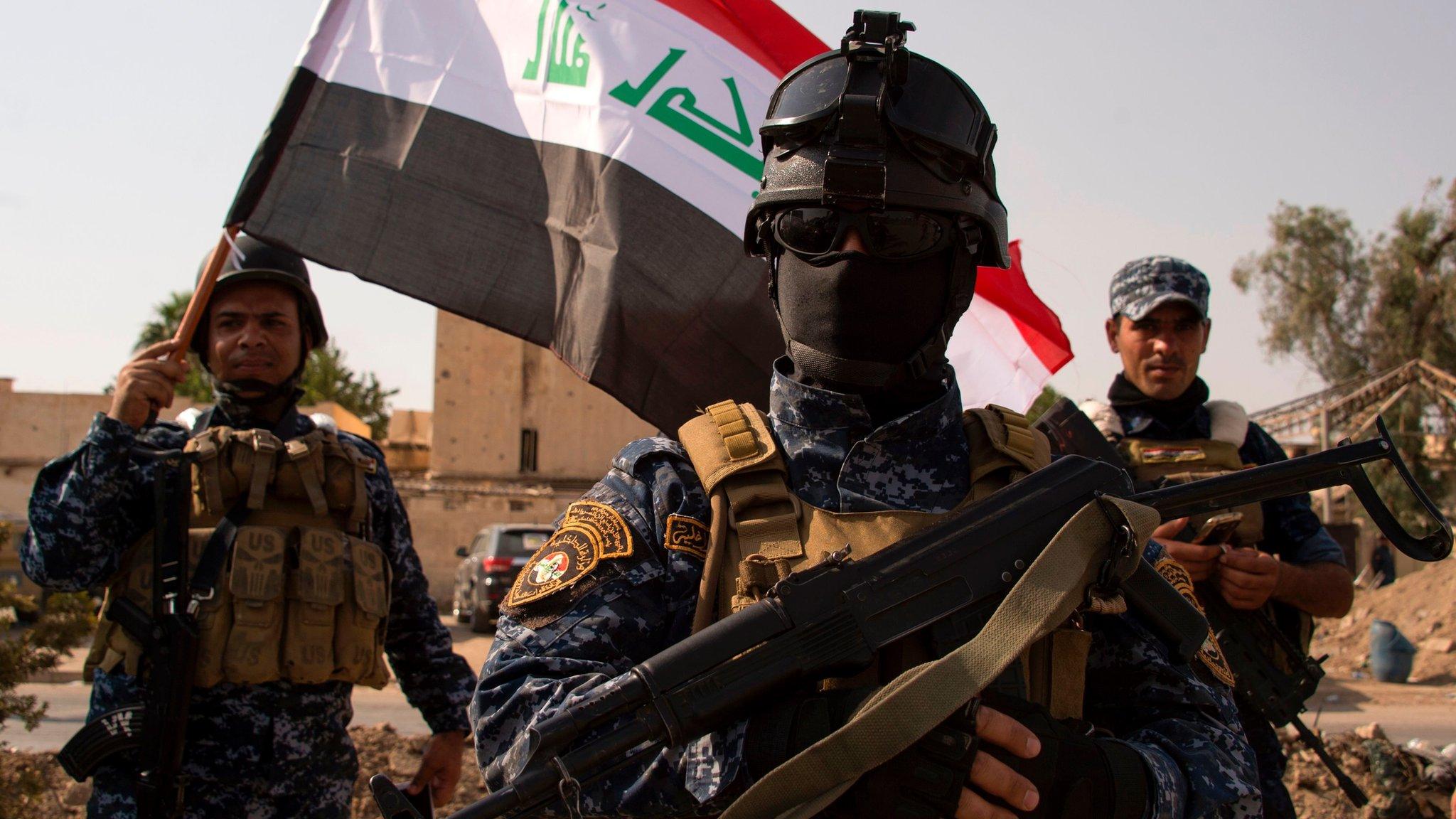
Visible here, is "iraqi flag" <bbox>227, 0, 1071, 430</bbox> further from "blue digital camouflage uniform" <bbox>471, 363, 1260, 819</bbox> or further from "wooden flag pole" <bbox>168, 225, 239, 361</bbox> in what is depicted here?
"blue digital camouflage uniform" <bbox>471, 363, 1260, 819</bbox>

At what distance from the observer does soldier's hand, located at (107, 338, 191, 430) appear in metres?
3.12

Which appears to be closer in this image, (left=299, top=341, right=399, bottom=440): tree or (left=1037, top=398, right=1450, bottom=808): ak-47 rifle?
(left=1037, top=398, right=1450, bottom=808): ak-47 rifle

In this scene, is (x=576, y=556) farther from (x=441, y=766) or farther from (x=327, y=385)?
(x=327, y=385)

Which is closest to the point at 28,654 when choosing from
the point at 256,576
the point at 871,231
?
the point at 256,576

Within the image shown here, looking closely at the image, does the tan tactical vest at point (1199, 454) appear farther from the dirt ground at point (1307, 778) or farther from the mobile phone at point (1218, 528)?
the dirt ground at point (1307, 778)

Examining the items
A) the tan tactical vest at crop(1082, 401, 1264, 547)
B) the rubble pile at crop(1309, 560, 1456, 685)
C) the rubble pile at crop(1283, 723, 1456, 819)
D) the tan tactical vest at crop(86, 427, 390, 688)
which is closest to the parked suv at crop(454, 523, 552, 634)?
the rubble pile at crop(1309, 560, 1456, 685)

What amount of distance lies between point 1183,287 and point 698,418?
7.22 ft

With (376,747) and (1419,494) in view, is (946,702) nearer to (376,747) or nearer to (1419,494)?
(1419,494)

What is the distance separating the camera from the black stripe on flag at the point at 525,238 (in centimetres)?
341

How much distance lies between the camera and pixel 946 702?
1.58m

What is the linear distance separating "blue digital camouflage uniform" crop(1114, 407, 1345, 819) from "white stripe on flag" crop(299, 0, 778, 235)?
1353mm

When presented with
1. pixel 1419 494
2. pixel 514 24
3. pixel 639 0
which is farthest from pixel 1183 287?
pixel 514 24

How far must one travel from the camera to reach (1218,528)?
10.7 ft

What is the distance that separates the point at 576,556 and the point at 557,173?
2135 mm
